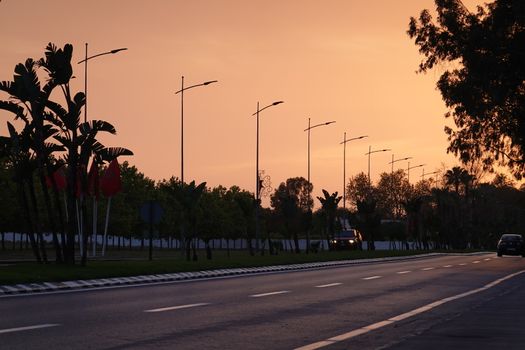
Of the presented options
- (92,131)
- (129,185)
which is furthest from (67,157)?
(129,185)

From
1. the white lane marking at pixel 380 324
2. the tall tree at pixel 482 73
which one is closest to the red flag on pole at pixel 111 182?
the tall tree at pixel 482 73

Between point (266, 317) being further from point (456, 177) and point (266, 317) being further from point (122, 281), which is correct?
point (456, 177)

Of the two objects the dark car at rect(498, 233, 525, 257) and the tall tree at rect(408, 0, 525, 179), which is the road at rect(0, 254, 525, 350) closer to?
the tall tree at rect(408, 0, 525, 179)

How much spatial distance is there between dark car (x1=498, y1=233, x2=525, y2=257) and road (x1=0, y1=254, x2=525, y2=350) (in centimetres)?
4443

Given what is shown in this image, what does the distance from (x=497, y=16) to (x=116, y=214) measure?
62023mm

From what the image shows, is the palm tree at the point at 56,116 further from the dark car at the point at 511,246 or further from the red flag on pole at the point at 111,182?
the dark car at the point at 511,246

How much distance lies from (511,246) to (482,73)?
23.9 m

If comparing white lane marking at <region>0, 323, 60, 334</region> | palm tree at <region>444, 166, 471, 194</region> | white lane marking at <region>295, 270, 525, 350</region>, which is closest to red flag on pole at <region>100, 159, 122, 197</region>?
white lane marking at <region>295, 270, 525, 350</region>

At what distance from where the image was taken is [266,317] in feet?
53.7

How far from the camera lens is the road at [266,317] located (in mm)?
12516

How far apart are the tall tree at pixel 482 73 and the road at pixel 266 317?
24.5 meters

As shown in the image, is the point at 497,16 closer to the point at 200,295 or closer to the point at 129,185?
the point at 200,295

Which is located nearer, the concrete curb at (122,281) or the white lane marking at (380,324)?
the white lane marking at (380,324)

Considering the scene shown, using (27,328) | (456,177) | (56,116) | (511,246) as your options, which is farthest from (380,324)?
(456,177)
